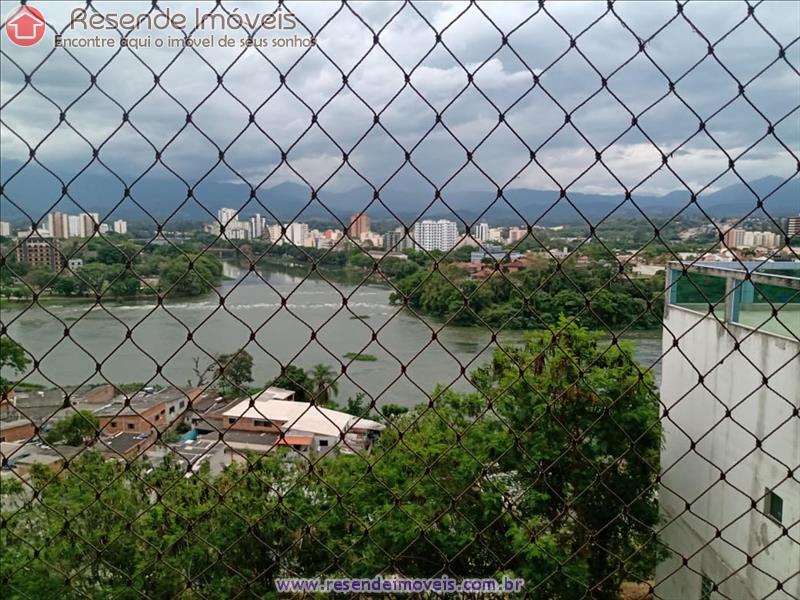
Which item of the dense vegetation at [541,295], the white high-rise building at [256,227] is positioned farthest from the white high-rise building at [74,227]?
the dense vegetation at [541,295]

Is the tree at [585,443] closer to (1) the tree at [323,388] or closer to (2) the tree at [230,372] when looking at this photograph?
(1) the tree at [323,388]

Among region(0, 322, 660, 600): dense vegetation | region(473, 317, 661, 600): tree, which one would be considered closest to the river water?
region(473, 317, 661, 600): tree

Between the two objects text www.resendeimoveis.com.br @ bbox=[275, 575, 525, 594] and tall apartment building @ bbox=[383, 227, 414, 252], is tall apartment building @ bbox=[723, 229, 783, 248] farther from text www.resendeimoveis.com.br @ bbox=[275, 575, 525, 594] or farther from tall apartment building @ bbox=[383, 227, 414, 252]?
text www.resendeimoveis.com.br @ bbox=[275, 575, 525, 594]

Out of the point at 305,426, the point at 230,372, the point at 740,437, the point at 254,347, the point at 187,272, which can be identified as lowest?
the point at 254,347

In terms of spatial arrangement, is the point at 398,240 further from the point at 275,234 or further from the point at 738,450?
the point at 738,450

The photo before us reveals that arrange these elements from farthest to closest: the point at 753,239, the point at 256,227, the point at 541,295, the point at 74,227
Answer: the point at 541,295
the point at 74,227
the point at 753,239
the point at 256,227

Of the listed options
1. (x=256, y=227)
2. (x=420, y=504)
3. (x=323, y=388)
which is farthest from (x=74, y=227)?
(x=420, y=504)
